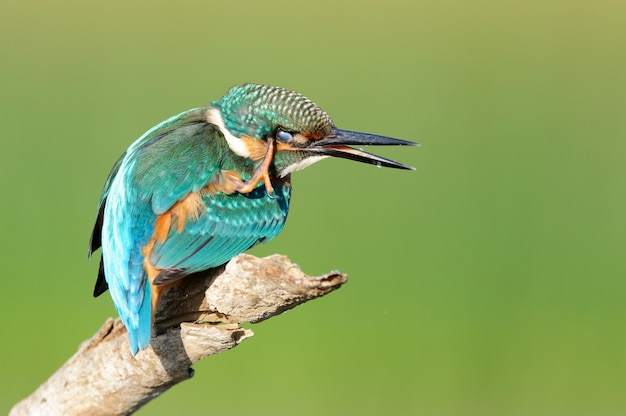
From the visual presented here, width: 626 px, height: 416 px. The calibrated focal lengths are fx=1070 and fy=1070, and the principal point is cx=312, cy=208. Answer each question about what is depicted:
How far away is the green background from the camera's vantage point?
15.6 ft

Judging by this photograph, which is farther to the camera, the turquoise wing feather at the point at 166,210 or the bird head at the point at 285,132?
the bird head at the point at 285,132

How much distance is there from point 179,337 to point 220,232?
35 centimetres

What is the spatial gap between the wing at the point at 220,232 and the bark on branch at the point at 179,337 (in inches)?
2.9

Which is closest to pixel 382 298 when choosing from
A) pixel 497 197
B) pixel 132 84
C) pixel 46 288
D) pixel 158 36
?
pixel 497 197

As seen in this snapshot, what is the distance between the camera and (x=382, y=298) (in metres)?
4.93

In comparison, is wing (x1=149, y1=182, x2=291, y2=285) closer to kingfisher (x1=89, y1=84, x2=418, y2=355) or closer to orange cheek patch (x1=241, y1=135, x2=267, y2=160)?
kingfisher (x1=89, y1=84, x2=418, y2=355)

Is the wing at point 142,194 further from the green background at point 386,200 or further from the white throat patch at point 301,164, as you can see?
the green background at point 386,200

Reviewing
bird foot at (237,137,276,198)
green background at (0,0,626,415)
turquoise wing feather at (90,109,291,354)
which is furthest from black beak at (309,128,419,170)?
green background at (0,0,626,415)

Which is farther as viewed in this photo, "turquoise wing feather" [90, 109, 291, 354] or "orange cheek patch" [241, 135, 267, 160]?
"orange cheek patch" [241, 135, 267, 160]

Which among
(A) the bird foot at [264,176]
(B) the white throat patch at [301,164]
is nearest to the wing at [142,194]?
(A) the bird foot at [264,176]

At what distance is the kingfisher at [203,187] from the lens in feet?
9.32

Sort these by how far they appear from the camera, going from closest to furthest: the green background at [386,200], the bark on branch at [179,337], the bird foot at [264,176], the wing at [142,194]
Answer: the bark on branch at [179,337]
the wing at [142,194]
the bird foot at [264,176]
the green background at [386,200]

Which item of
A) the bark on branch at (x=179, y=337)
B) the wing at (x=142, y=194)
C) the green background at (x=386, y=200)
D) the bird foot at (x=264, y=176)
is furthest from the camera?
the green background at (x=386, y=200)

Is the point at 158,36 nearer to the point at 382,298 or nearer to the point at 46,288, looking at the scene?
the point at 46,288
